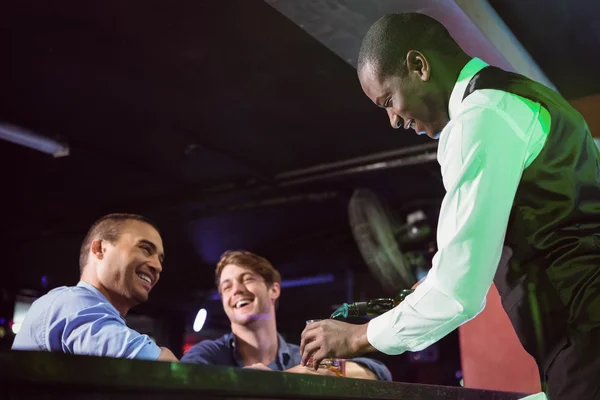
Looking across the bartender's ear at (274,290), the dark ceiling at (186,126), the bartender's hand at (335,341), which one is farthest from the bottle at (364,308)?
the dark ceiling at (186,126)

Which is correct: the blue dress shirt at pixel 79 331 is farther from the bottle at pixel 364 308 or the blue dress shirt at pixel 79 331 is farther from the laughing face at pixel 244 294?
the laughing face at pixel 244 294

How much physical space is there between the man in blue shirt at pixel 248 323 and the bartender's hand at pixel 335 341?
171cm

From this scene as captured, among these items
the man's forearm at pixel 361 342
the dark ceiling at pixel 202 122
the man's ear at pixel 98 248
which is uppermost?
the dark ceiling at pixel 202 122

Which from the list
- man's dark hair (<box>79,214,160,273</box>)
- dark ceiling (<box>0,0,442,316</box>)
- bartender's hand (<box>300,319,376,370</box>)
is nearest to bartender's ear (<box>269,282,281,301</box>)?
man's dark hair (<box>79,214,160,273</box>)

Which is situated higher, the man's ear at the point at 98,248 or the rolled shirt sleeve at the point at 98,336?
the man's ear at the point at 98,248

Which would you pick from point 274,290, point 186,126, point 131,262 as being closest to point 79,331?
point 131,262

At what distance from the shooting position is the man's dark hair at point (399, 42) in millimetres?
1310

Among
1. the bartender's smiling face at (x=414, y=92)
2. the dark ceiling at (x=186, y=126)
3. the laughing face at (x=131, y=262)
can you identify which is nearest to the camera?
the bartender's smiling face at (x=414, y=92)

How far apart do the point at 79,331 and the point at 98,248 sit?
2.72 feet

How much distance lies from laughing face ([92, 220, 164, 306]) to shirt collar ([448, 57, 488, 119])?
1.71m

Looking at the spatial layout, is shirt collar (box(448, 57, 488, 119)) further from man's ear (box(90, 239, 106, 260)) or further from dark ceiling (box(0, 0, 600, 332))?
dark ceiling (box(0, 0, 600, 332))

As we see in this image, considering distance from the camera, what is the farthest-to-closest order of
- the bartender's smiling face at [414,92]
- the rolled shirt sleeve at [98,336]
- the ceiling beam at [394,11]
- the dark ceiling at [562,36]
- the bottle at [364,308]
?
the dark ceiling at [562,36], the ceiling beam at [394,11], the rolled shirt sleeve at [98,336], the bottle at [364,308], the bartender's smiling face at [414,92]

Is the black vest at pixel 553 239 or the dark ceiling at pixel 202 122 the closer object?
the black vest at pixel 553 239

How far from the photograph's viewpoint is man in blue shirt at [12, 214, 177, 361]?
5.66 feet
